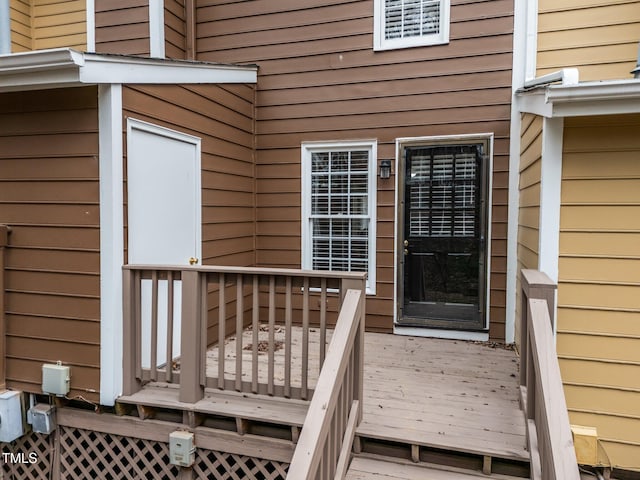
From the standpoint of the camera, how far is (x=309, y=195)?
4.78m

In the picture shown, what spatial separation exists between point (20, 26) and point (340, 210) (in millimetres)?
4321

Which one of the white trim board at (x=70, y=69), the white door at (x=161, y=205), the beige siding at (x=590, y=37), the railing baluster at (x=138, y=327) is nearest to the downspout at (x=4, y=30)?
the white trim board at (x=70, y=69)

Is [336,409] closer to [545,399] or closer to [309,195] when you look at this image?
[545,399]

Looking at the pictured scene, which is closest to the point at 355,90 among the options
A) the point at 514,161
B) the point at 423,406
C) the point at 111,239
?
the point at 514,161

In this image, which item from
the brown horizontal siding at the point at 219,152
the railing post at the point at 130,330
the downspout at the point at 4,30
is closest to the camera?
the railing post at the point at 130,330

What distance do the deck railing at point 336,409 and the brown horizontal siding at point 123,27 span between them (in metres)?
3.73

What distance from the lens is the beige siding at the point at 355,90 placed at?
4.16 m

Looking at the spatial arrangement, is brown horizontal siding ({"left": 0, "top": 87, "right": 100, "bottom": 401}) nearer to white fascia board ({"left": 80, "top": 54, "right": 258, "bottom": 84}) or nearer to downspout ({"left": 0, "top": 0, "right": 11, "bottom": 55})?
white fascia board ({"left": 80, "top": 54, "right": 258, "bottom": 84})

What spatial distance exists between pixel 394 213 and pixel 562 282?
1938 mm

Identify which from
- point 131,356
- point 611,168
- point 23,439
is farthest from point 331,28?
point 23,439

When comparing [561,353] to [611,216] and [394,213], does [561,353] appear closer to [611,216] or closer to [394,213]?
[611,216]

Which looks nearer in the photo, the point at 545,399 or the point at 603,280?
the point at 545,399

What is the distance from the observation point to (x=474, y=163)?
168 inches

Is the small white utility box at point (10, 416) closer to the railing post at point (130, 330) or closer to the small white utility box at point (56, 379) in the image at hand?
the small white utility box at point (56, 379)
